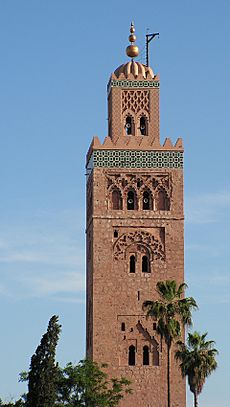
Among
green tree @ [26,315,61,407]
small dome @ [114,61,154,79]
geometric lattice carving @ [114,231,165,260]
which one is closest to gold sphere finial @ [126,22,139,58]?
small dome @ [114,61,154,79]

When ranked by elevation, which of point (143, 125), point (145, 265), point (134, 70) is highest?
point (134, 70)

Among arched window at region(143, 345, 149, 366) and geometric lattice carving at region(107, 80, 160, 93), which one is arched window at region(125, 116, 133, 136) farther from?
arched window at region(143, 345, 149, 366)

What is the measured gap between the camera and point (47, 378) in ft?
143

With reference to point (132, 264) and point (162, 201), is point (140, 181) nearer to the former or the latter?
point (162, 201)

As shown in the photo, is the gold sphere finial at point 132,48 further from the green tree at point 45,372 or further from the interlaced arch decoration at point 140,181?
the green tree at point 45,372

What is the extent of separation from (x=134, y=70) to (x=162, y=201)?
649cm

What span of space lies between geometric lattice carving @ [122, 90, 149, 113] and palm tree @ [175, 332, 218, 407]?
1462cm

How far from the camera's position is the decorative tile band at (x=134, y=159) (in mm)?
53844

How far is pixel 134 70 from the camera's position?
184ft

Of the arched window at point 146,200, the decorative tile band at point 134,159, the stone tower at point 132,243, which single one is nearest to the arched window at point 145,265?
the stone tower at point 132,243

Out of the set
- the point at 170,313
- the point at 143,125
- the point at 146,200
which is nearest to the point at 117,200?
the point at 146,200

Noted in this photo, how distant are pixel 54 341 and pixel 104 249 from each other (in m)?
9.61

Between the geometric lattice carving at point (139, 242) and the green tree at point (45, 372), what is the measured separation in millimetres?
9470

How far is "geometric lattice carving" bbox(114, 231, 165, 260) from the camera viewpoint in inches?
2094
